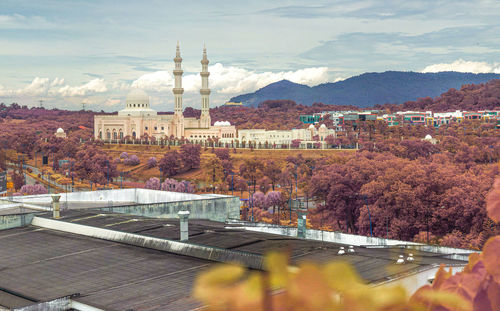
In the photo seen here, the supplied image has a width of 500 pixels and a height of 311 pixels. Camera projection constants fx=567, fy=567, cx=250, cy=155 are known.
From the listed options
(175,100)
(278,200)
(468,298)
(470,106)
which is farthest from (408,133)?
(468,298)

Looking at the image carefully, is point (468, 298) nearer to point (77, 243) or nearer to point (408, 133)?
point (77, 243)

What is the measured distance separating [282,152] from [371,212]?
53574mm

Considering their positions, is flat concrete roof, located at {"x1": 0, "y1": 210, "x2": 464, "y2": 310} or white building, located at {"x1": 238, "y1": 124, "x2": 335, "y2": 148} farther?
white building, located at {"x1": 238, "y1": 124, "x2": 335, "y2": 148}

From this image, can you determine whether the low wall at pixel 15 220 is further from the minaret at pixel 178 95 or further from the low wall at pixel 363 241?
the minaret at pixel 178 95

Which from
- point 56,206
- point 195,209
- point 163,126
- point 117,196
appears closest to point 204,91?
point 163,126

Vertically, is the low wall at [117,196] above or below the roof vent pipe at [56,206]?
below

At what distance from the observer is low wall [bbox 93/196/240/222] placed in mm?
23750

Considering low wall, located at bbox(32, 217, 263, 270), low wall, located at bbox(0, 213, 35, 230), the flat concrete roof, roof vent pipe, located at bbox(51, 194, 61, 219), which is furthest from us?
roof vent pipe, located at bbox(51, 194, 61, 219)

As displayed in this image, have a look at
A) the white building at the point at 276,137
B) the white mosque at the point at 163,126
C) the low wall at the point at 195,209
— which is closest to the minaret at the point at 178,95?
the white mosque at the point at 163,126

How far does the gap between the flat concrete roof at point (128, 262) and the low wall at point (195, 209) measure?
568 cm

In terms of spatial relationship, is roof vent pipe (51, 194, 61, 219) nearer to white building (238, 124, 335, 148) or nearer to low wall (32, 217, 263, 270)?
low wall (32, 217, 263, 270)

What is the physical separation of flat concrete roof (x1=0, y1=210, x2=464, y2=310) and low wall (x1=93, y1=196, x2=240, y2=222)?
224 inches

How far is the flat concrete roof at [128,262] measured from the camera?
10.1 m

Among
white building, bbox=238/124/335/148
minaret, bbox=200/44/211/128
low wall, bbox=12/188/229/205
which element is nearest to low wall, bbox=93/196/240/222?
low wall, bbox=12/188/229/205
